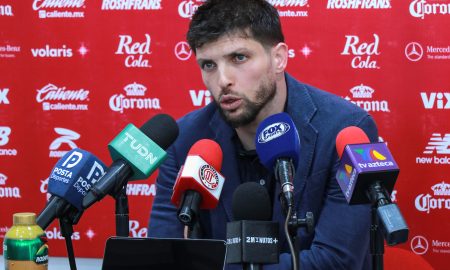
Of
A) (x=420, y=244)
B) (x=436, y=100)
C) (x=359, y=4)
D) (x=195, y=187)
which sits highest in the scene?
(x=359, y=4)

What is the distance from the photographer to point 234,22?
7.41ft

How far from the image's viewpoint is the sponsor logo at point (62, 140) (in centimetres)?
357

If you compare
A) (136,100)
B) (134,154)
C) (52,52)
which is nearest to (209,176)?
(134,154)

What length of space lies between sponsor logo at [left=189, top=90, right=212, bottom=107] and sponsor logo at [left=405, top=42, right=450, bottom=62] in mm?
923

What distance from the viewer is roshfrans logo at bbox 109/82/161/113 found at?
3.50 metres

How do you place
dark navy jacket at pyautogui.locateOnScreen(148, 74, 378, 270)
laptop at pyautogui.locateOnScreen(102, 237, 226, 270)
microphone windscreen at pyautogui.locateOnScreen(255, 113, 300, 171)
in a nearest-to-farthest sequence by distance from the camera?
1. laptop at pyautogui.locateOnScreen(102, 237, 226, 270)
2. microphone windscreen at pyautogui.locateOnScreen(255, 113, 300, 171)
3. dark navy jacket at pyautogui.locateOnScreen(148, 74, 378, 270)

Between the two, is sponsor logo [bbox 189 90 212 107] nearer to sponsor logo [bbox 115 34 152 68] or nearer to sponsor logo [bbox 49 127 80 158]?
sponsor logo [bbox 115 34 152 68]

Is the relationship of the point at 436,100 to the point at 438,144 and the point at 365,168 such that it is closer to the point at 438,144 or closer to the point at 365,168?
the point at 438,144

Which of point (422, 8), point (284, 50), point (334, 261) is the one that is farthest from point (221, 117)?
point (422, 8)

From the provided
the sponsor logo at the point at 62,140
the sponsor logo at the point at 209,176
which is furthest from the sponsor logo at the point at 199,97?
the sponsor logo at the point at 209,176

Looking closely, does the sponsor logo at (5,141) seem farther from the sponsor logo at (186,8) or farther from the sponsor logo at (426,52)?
the sponsor logo at (426,52)

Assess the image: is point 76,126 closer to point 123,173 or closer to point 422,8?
point 422,8

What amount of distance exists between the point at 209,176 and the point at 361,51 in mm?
1761

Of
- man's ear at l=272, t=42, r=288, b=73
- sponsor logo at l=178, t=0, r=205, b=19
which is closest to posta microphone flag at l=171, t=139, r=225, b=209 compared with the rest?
man's ear at l=272, t=42, r=288, b=73
